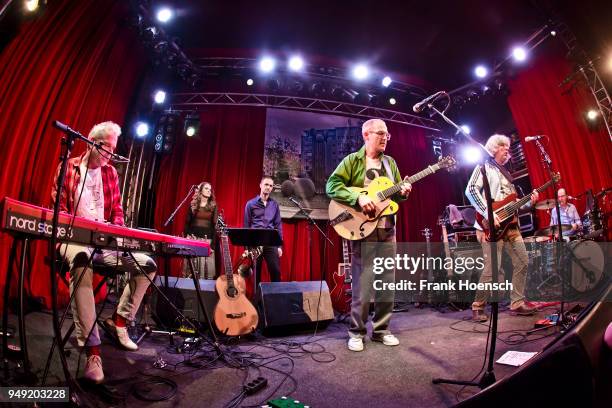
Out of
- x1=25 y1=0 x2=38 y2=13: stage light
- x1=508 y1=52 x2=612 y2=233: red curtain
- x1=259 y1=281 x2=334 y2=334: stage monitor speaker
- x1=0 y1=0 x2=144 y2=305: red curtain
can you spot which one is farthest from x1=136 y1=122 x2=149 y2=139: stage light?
x1=508 y1=52 x2=612 y2=233: red curtain

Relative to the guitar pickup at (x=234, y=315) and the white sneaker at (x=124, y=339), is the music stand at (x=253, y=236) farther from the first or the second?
the white sneaker at (x=124, y=339)

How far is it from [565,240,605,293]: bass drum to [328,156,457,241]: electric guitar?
344cm

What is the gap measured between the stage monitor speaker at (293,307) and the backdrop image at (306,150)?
3813mm

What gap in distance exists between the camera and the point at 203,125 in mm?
8141

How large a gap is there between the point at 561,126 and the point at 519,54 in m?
1.92

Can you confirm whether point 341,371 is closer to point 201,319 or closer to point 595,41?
point 201,319

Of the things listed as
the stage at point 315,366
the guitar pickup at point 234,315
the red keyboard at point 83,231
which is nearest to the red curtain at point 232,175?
the guitar pickup at point 234,315

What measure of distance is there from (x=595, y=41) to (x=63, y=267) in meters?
9.18

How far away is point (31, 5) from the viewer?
3234 millimetres

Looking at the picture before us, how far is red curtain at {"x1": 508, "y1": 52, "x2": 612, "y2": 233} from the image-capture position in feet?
22.2

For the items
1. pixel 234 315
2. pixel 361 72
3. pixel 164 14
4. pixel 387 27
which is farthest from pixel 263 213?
pixel 387 27

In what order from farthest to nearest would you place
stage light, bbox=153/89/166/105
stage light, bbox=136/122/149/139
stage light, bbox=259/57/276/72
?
stage light, bbox=259/57/276/72
stage light, bbox=153/89/166/105
stage light, bbox=136/122/149/139

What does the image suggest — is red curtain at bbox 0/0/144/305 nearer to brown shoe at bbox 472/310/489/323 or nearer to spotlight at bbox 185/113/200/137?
spotlight at bbox 185/113/200/137

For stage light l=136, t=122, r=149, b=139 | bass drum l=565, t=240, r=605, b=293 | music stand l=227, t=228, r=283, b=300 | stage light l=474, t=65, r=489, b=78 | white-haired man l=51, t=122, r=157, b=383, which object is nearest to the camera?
white-haired man l=51, t=122, r=157, b=383
